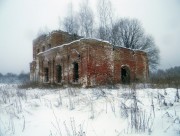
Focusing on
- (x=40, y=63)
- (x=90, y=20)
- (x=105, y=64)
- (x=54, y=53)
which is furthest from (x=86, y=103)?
(x=90, y=20)

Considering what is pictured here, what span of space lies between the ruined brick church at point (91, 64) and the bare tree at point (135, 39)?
1525cm

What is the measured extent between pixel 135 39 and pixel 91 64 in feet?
72.9

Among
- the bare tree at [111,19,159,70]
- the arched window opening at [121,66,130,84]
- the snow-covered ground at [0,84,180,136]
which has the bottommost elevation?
the snow-covered ground at [0,84,180,136]

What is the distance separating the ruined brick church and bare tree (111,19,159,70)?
50.0 feet

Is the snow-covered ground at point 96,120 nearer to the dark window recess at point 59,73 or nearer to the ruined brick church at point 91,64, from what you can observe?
the ruined brick church at point 91,64

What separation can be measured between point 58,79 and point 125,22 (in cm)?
2127

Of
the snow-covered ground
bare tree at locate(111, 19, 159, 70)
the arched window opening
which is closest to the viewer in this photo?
the snow-covered ground

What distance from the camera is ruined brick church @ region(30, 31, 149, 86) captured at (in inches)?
600

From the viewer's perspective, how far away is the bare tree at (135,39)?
35.3 meters

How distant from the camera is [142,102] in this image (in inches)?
253

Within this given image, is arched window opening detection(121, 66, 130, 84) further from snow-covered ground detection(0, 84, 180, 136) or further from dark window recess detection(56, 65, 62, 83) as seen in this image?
snow-covered ground detection(0, 84, 180, 136)

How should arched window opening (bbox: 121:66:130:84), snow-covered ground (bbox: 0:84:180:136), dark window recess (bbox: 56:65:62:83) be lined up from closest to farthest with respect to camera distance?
snow-covered ground (bbox: 0:84:180:136) < arched window opening (bbox: 121:66:130:84) < dark window recess (bbox: 56:65:62:83)

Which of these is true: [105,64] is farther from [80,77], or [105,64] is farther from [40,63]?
[40,63]

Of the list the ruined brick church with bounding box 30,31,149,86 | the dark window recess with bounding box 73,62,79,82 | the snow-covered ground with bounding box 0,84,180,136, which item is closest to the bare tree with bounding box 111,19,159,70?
the ruined brick church with bounding box 30,31,149,86
